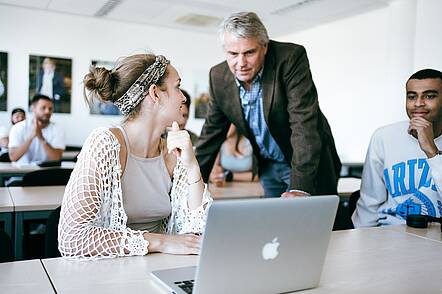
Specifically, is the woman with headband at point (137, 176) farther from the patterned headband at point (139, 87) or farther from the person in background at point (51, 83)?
the person in background at point (51, 83)

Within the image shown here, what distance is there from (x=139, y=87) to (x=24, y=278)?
749 mm

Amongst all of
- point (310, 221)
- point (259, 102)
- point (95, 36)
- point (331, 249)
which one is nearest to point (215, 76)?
point (259, 102)

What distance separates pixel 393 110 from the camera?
519 centimetres

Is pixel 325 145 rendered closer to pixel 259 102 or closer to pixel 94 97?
pixel 259 102

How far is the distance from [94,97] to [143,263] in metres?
0.63

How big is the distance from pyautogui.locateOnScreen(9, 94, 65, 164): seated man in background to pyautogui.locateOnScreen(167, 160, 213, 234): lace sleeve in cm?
318

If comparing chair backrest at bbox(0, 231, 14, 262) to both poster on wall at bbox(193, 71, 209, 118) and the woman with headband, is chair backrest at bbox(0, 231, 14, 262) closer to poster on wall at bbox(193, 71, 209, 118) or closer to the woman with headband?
the woman with headband

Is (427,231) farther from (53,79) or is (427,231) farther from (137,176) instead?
(53,79)

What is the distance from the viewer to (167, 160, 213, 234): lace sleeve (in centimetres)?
158

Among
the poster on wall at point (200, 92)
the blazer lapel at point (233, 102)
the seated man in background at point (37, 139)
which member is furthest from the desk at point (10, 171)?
the poster on wall at point (200, 92)

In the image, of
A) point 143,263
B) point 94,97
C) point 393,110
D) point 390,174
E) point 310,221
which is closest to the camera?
point 310,221

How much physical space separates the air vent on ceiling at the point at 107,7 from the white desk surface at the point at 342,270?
15.7 ft

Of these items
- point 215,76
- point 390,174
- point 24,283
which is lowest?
point 24,283

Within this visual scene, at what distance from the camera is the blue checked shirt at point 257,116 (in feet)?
7.30
